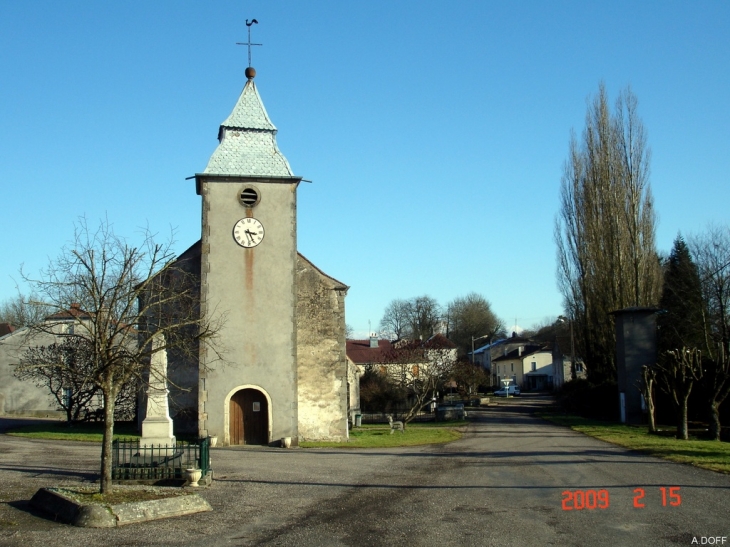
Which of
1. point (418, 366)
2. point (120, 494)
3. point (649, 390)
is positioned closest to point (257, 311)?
point (120, 494)

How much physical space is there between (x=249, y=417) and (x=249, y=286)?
15.9 ft

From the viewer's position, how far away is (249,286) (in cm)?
2581

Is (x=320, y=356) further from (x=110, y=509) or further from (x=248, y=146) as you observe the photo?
(x=110, y=509)

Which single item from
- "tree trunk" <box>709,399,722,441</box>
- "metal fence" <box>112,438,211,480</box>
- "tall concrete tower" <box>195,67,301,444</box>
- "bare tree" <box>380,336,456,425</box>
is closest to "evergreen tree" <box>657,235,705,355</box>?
"tree trunk" <box>709,399,722,441</box>

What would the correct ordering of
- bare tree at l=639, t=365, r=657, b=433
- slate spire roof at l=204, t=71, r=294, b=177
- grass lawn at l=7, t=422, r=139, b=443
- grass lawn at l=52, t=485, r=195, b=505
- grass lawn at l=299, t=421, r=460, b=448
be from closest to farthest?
grass lawn at l=52, t=485, r=195, b=505 → grass lawn at l=299, t=421, r=460, b=448 → grass lawn at l=7, t=422, r=139, b=443 → slate spire roof at l=204, t=71, r=294, b=177 → bare tree at l=639, t=365, r=657, b=433

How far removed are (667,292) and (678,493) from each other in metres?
32.3

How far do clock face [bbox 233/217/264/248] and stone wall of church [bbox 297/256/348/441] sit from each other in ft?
8.50

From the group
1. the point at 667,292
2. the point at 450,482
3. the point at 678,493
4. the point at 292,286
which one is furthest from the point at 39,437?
the point at 667,292

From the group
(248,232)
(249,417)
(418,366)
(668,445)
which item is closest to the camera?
(668,445)

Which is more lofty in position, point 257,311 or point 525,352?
point 257,311

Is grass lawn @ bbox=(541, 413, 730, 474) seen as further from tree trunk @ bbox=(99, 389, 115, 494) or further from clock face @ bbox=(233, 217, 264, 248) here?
clock face @ bbox=(233, 217, 264, 248)

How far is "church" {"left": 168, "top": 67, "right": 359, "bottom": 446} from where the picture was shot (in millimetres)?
25109

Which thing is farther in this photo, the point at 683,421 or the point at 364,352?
the point at 364,352
